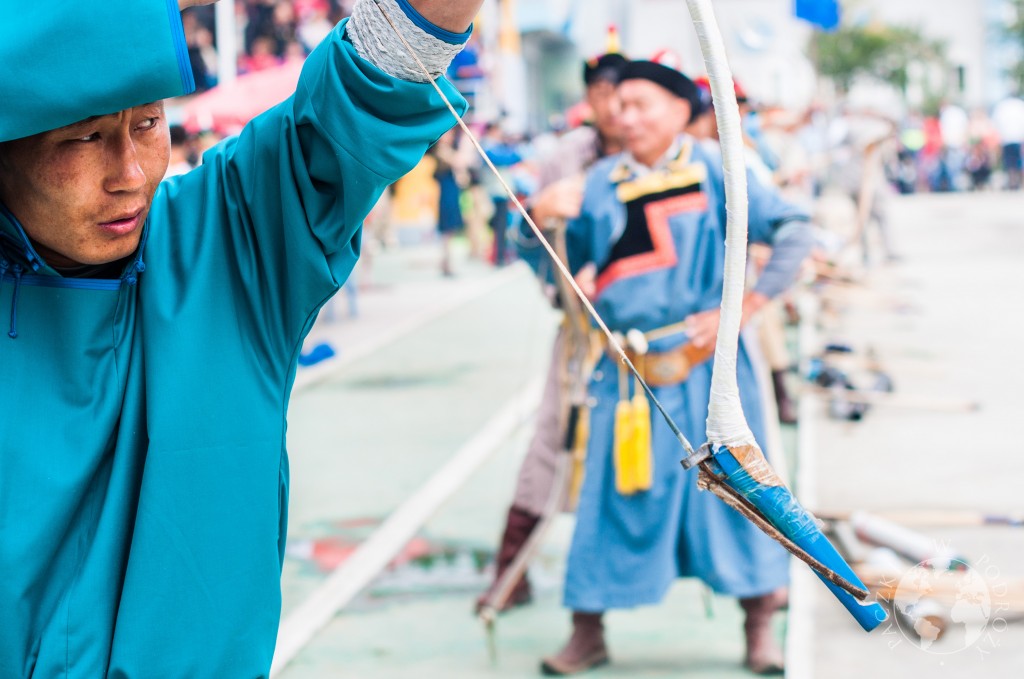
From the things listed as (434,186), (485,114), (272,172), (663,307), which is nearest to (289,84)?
(663,307)

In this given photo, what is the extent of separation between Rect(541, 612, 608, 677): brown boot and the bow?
267 centimetres

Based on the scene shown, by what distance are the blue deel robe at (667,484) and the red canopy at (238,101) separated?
454 centimetres

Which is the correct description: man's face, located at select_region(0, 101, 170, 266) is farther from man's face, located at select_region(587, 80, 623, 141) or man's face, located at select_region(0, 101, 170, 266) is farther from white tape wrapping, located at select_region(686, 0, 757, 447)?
man's face, located at select_region(587, 80, 623, 141)

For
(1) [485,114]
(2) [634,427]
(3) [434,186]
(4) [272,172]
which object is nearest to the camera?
(4) [272,172]

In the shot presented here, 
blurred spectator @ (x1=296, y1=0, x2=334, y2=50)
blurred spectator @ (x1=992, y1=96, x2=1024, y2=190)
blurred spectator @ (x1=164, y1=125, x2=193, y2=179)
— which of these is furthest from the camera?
blurred spectator @ (x1=992, y1=96, x2=1024, y2=190)

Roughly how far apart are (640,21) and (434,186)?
3.41m

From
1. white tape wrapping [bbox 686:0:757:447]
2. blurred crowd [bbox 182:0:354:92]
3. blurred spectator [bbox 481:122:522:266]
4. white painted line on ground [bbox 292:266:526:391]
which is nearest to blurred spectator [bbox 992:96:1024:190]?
blurred spectator [bbox 481:122:522:266]

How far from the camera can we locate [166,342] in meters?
1.64

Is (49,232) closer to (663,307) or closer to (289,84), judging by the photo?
(663,307)

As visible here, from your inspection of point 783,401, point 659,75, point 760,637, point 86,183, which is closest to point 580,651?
point 760,637

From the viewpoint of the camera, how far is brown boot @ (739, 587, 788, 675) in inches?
161

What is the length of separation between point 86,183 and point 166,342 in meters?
0.21

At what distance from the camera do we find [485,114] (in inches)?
867

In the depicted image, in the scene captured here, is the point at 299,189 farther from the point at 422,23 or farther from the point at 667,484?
the point at 667,484
